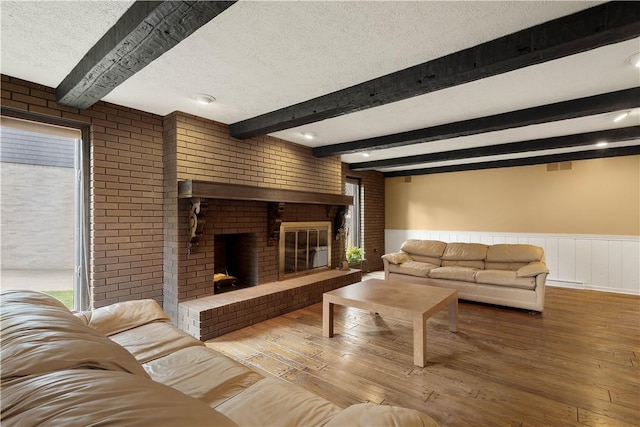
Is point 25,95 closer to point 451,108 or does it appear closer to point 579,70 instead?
point 451,108

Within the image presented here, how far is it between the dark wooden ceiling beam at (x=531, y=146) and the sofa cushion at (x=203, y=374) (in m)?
4.51

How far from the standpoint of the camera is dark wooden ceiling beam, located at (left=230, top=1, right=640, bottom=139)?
1551 mm

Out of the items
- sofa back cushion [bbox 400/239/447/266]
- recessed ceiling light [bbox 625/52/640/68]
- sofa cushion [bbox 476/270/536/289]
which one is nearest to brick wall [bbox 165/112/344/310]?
sofa back cushion [bbox 400/239/447/266]

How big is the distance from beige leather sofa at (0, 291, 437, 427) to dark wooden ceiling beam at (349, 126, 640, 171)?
4378 mm

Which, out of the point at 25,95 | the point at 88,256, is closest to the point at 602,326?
the point at 88,256

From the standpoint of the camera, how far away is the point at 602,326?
133 inches

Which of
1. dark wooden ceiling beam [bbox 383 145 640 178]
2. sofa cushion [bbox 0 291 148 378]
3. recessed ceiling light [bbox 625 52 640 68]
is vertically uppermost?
recessed ceiling light [bbox 625 52 640 68]

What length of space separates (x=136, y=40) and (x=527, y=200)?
6.40m

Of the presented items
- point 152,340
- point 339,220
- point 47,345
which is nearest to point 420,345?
point 152,340

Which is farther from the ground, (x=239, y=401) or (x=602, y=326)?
(x=239, y=401)

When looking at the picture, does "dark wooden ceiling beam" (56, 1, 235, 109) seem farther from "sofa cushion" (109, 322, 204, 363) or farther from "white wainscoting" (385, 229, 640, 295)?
"white wainscoting" (385, 229, 640, 295)

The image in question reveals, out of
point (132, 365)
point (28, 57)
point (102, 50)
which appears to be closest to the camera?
point (132, 365)

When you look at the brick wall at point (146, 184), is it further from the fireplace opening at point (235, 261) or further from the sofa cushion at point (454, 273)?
the sofa cushion at point (454, 273)

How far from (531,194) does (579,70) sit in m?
3.97
